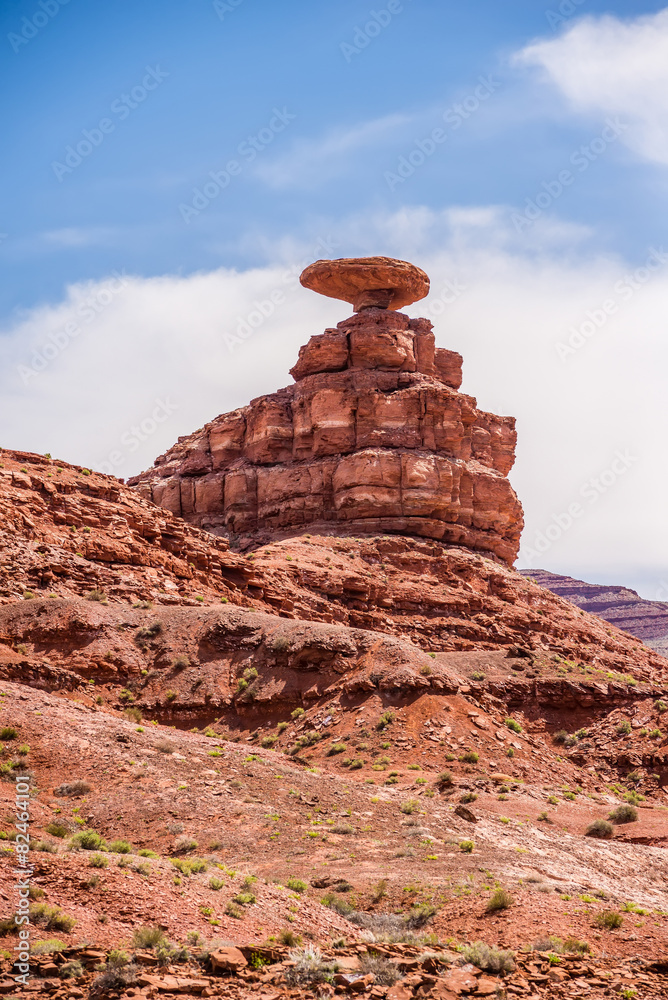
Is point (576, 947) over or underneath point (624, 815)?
over

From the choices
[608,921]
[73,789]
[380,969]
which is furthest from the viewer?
[73,789]

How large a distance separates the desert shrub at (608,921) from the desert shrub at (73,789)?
1149 centimetres

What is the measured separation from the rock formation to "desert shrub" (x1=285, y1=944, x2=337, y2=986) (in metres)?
49.3

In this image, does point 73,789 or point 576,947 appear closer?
point 576,947

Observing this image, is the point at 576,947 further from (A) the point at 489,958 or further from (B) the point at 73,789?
(B) the point at 73,789

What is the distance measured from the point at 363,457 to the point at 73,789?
141ft

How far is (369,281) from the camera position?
2844 inches

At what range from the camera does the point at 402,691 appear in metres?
35.0

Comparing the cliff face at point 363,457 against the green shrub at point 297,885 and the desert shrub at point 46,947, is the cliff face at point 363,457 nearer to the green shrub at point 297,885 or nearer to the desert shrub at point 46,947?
the green shrub at point 297,885

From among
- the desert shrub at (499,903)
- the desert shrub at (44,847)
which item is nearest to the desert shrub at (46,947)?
the desert shrub at (44,847)

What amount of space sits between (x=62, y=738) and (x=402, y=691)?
1359cm

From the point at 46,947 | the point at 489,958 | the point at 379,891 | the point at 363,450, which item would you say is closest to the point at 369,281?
the point at 363,450

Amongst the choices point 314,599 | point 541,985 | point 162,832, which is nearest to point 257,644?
point 314,599

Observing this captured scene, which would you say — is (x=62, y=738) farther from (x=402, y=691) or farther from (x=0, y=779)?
(x=402, y=691)
